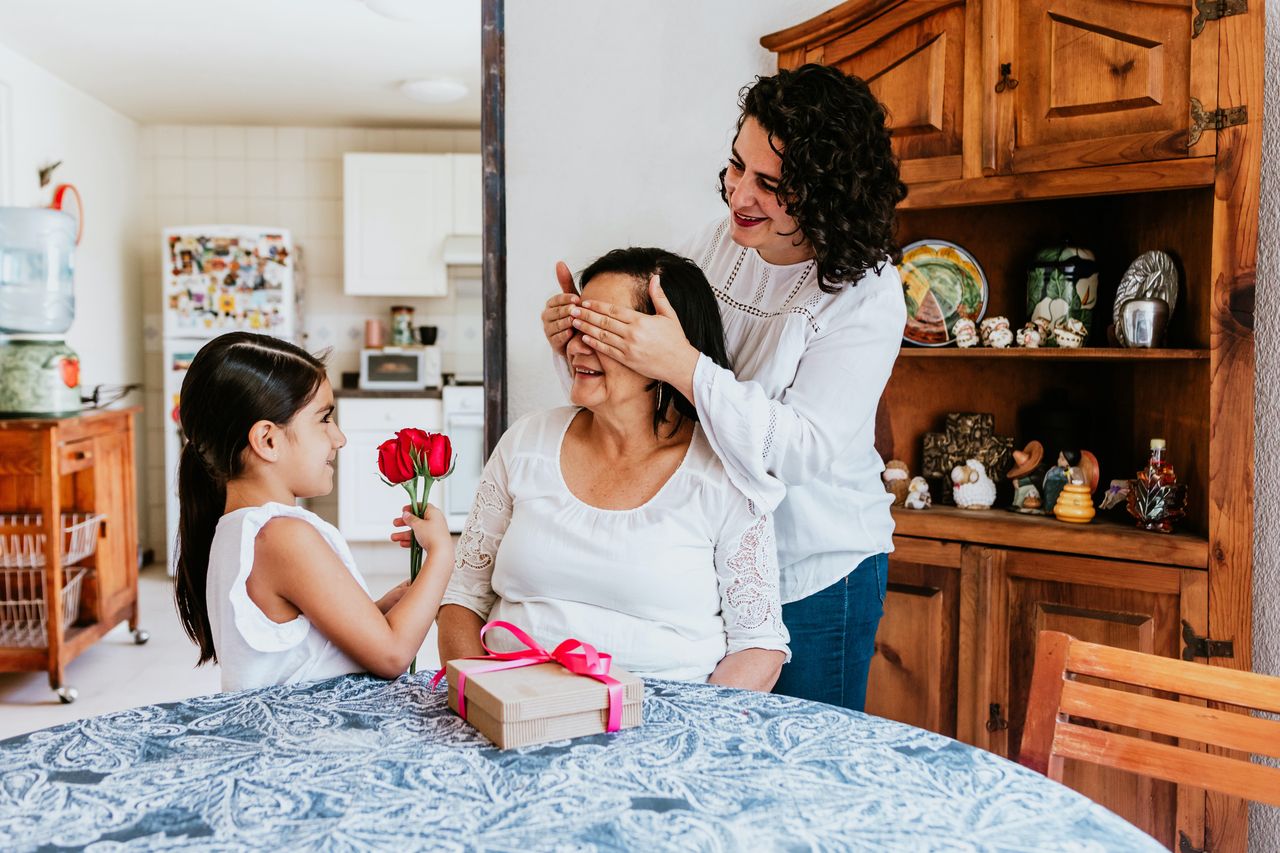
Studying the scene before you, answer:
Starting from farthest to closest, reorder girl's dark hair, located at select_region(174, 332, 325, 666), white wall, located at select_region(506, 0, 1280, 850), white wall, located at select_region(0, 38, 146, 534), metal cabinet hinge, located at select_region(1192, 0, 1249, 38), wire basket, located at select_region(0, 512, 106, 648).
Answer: white wall, located at select_region(0, 38, 146, 534) < wire basket, located at select_region(0, 512, 106, 648) < white wall, located at select_region(506, 0, 1280, 850) < metal cabinet hinge, located at select_region(1192, 0, 1249, 38) < girl's dark hair, located at select_region(174, 332, 325, 666)

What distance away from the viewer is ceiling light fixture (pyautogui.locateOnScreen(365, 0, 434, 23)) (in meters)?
3.46

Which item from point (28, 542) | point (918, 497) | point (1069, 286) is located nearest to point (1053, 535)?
point (918, 497)

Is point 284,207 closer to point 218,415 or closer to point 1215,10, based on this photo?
point 218,415

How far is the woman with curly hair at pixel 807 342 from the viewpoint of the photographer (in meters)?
1.39

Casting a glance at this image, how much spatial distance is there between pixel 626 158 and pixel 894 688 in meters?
1.45

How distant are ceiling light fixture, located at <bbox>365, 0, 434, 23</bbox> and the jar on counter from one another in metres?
2.50

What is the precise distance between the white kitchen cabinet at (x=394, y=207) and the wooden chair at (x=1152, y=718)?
4964 millimetres

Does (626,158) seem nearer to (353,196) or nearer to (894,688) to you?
(894,688)

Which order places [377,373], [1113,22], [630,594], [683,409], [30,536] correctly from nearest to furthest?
[630,594] < [683,409] < [1113,22] < [30,536] < [377,373]

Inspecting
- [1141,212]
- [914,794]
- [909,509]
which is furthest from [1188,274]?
[914,794]

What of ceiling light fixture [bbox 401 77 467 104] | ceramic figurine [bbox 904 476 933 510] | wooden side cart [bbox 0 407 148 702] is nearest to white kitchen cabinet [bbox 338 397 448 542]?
wooden side cart [bbox 0 407 148 702]

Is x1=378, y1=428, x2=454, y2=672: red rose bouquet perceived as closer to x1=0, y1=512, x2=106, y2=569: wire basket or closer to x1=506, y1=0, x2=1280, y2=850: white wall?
x1=506, y1=0, x2=1280, y2=850: white wall

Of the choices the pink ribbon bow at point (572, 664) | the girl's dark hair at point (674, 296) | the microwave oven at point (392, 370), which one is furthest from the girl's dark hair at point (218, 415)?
the microwave oven at point (392, 370)

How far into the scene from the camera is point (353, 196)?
5.69m
